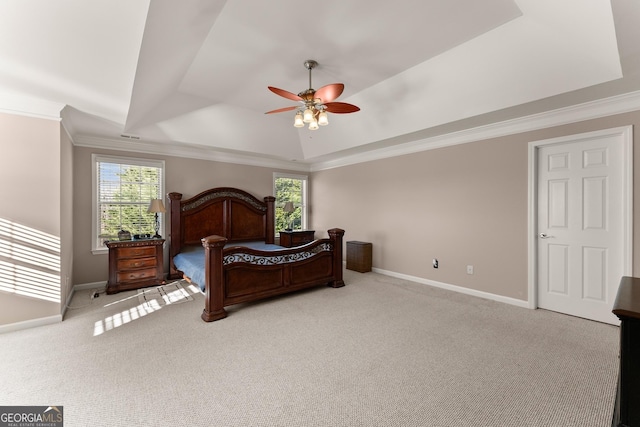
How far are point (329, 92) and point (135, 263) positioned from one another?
12.6 ft

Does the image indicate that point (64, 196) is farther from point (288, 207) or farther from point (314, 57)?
point (288, 207)

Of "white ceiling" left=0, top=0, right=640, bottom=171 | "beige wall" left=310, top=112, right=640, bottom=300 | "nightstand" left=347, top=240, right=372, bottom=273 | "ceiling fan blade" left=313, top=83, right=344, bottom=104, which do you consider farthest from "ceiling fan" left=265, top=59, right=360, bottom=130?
"nightstand" left=347, top=240, right=372, bottom=273

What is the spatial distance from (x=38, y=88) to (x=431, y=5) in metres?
3.65

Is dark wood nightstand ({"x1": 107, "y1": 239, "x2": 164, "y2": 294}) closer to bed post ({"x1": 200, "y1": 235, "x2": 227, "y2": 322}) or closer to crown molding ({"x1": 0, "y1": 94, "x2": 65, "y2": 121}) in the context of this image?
bed post ({"x1": 200, "y1": 235, "x2": 227, "y2": 322})

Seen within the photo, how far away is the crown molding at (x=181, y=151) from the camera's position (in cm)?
427

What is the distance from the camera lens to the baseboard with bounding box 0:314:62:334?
278 centimetres

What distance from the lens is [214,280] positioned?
3.16m

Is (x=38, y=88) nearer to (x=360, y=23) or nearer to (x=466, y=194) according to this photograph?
(x=360, y=23)

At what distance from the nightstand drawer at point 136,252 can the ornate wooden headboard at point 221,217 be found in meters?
0.42

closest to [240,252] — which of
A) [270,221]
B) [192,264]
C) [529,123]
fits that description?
[192,264]

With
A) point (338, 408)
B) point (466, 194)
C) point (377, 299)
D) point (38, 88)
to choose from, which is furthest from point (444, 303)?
point (38, 88)

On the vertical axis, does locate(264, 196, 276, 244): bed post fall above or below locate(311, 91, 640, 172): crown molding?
below

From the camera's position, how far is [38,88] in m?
2.60

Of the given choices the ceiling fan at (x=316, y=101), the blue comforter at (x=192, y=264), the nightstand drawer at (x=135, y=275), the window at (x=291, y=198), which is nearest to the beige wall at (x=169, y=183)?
the window at (x=291, y=198)
